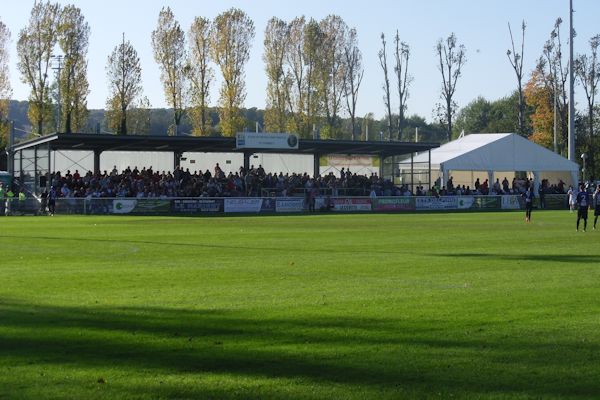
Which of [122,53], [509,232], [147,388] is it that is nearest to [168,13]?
[122,53]

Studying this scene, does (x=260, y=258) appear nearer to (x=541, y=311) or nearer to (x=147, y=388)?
(x=541, y=311)

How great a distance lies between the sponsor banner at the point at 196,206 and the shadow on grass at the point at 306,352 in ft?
140

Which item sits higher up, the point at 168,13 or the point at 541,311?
the point at 168,13

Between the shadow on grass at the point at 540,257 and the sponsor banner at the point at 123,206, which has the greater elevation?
the sponsor banner at the point at 123,206

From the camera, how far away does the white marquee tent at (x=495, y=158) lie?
72.2 meters

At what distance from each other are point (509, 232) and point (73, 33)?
6439 centimetres

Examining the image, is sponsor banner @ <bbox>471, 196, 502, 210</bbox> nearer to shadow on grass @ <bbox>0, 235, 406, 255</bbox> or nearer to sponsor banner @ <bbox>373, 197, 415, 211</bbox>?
sponsor banner @ <bbox>373, 197, 415, 211</bbox>

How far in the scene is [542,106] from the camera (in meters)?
105

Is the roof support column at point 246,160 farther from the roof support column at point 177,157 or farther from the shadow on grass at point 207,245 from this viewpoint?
the shadow on grass at point 207,245

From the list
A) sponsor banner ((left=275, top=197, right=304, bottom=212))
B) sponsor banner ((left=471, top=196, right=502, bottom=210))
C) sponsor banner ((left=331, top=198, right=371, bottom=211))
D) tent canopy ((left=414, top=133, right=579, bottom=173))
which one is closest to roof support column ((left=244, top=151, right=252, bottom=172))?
sponsor banner ((left=275, top=197, right=304, bottom=212))

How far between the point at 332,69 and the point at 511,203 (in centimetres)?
4000

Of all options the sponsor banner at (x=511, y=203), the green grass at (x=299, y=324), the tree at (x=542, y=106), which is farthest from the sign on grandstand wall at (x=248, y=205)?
the tree at (x=542, y=106)

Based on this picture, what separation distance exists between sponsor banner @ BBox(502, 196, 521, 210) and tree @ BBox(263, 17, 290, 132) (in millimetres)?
36164

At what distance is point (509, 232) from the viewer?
3403 cm
